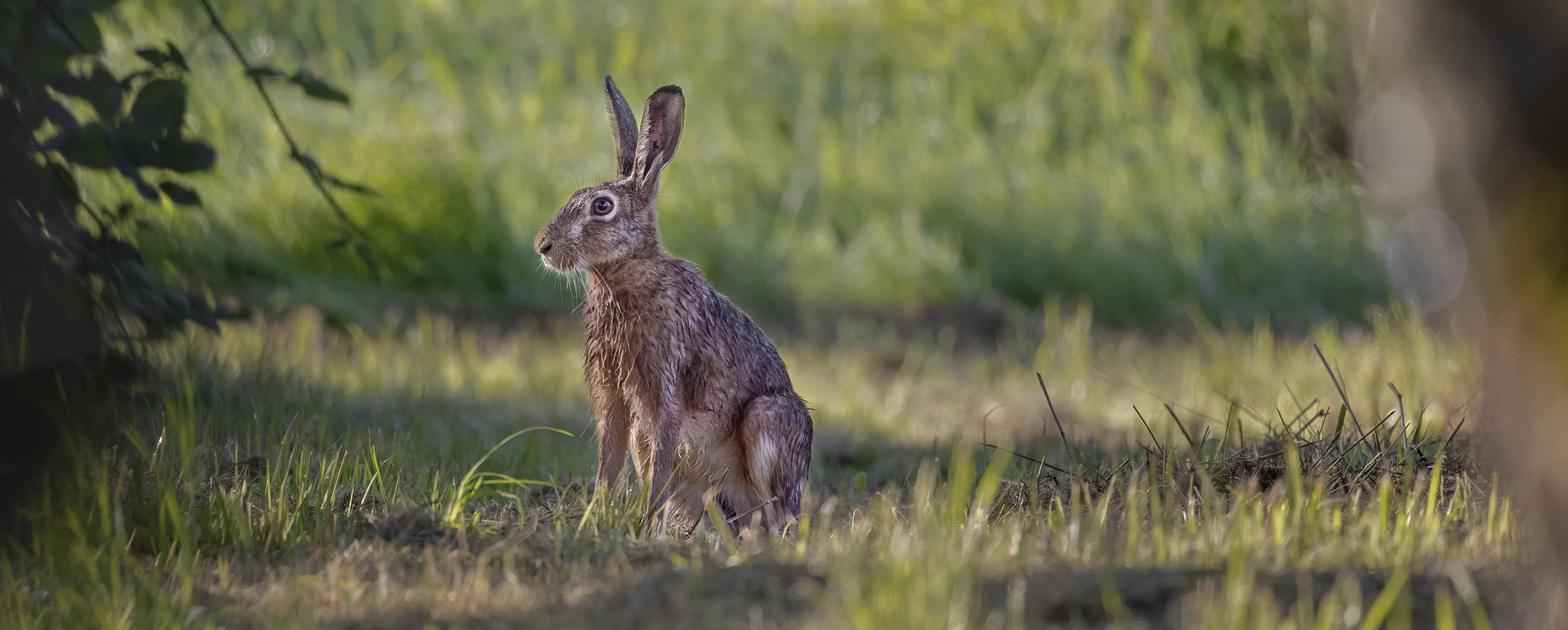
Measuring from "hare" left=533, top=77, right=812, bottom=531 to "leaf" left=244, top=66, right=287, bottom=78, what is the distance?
0.90 m

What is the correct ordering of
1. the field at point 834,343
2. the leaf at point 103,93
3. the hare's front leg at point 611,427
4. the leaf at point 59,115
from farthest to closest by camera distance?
the hare's front leg at point 611,427 → the leaf at point 103,93 → the leaf at point 59,115 → the field at point 834,343

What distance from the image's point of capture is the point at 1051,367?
7984mm

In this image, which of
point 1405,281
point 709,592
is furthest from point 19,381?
point 1405,281

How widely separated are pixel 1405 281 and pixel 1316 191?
2.28 metres

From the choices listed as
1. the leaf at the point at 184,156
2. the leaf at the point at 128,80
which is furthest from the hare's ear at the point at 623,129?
the leaf at the point at 128,80

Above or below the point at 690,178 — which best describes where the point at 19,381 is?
below

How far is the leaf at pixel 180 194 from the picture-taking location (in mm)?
3916

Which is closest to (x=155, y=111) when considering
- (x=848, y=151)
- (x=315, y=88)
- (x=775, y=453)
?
(x=315, y=88)

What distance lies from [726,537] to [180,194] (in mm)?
2022

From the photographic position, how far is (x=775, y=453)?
3969 millimetres

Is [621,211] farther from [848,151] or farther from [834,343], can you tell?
[848,151]

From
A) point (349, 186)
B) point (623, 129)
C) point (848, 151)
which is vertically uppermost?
point (848, 151)

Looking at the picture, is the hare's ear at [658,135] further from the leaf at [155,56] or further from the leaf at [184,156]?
the leaf at [155,56]

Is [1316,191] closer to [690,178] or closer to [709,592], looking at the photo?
[690,178]
